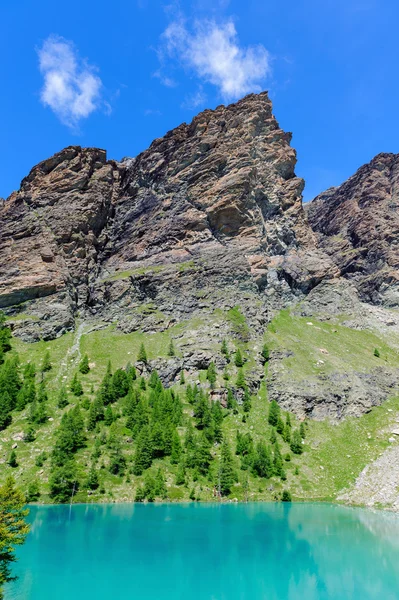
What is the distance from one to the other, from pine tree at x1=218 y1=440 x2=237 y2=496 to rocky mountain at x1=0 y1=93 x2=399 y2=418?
22.9 meters

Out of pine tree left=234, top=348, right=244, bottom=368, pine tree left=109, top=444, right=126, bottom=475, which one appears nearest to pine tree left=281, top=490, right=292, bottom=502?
pine tree left=109, top=444, right=126, bottom=475

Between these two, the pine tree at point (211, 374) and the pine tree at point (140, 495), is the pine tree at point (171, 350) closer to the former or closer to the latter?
the pine tree at point (211, 374)

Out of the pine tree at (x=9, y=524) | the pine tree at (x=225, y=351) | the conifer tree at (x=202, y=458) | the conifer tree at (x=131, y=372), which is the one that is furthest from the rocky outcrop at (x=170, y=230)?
the pine tree at (x=9, y=524)

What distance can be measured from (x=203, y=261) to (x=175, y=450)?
233 ft

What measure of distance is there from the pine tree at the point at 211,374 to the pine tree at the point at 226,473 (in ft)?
69.9

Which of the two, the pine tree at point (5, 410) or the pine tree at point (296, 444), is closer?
the pine tree at point (296, 444)

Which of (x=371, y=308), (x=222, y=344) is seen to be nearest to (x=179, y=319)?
(x=222, y=344)

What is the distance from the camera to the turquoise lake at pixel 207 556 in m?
28.6

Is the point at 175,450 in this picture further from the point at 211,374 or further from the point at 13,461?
the point at 13,461

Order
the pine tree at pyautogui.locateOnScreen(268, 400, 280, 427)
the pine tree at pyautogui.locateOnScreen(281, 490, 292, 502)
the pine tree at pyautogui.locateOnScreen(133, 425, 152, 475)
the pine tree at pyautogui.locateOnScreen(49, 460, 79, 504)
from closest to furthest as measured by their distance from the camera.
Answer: the pine tree at pyautogui.locateOnScreen(49, 460, 79, 504) → the pine tree at pyautogui.locateOnScreen(281, 490, 292, 502) → the pine tree at pyautogui.locateOnScreen(133, 425, 152, 475) → the pine tree at pyautogui.locateOnScreen(268, 400, 280, 427)

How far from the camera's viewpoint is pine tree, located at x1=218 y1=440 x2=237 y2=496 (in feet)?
222

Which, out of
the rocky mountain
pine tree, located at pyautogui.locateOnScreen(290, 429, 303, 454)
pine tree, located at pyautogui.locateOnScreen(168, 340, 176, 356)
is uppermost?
the rocky mountain

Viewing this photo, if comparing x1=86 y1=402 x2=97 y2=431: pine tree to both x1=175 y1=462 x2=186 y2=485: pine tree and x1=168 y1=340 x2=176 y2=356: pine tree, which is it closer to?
x1=175 y1=462 x2=186 y2=485: pine tree

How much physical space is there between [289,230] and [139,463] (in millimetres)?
A: 108850
